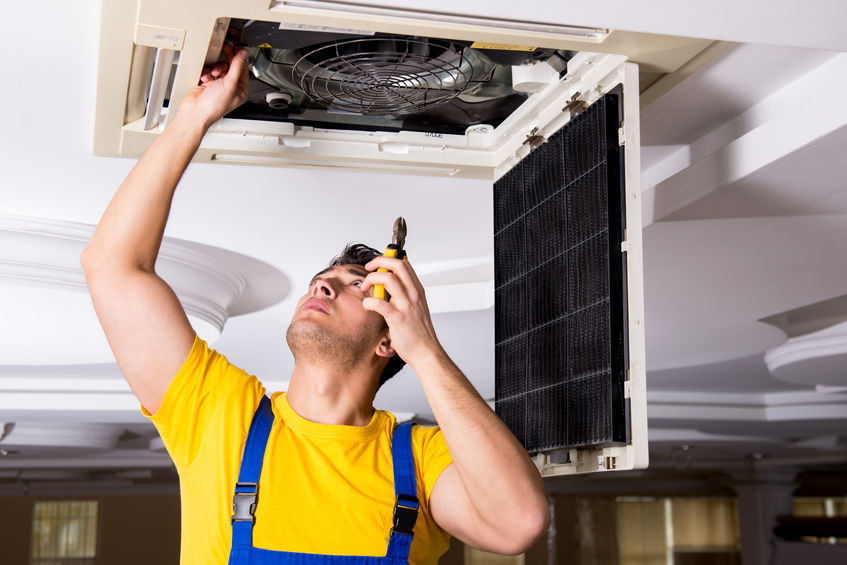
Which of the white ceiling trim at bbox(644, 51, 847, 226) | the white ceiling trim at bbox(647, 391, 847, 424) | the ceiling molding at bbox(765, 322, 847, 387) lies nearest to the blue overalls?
the white ceiling trim at bbox(644, 51, 847, 226)

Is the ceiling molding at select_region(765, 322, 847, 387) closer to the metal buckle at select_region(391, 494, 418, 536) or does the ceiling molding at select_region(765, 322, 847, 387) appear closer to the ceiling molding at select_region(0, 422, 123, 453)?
the metal buckle at select_region(391, 494, 418, 536)

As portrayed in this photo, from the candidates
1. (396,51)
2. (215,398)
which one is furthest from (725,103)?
(215,398)

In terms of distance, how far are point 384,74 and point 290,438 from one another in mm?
784

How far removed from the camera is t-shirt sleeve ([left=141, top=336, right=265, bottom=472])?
5.84 ft

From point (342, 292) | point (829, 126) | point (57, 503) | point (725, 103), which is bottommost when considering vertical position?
point (57, 503)

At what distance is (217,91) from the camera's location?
1.76 metres

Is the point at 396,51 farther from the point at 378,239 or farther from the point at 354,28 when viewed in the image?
the point at 378,239

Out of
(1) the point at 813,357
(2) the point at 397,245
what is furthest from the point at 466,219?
Answer: (1) the point at 813,357

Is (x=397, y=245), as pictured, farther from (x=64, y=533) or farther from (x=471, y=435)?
(x=64, y=533)

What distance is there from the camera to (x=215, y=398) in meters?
1.81

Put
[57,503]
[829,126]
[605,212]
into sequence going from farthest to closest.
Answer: [57,503] → [829,126] → [605,212]

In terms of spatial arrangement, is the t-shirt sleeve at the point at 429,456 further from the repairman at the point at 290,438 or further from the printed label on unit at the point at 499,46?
the printed label on unit at the point at 499,46

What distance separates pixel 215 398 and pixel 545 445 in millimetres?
676

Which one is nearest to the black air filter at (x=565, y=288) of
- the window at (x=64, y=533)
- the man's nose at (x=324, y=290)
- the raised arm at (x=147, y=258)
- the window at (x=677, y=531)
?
the man's nose at (x=324, y=290)
